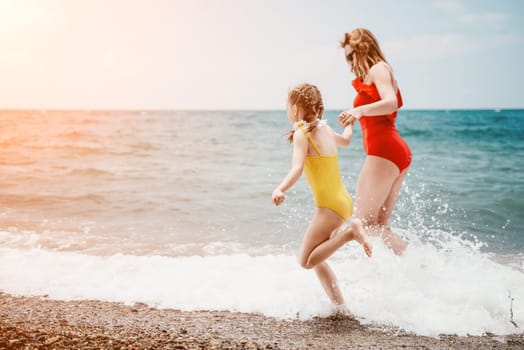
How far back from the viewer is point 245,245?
6.60 m

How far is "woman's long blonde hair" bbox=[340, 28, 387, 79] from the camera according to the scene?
398cm

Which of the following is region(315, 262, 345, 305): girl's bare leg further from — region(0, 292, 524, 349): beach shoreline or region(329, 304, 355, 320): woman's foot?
region(0, 292, 524, 349): beach shoreline

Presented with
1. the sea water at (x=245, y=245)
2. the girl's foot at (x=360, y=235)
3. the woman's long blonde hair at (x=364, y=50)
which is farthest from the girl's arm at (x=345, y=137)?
the sea water at (x=245, y=245)

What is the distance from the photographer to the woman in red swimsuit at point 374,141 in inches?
156

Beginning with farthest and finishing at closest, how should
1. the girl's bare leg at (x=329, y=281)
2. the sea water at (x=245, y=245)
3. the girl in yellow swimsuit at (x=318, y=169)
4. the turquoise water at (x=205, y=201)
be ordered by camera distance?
the turquoise water at (x=205, y=201)
the sea water at (x=245, y=245)
the girl's bare leg at (x=329, y=281)
the girl in yellow swimsuit at (x=318, y=169)

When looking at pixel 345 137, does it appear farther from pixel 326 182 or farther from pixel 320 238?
pixel 320 238

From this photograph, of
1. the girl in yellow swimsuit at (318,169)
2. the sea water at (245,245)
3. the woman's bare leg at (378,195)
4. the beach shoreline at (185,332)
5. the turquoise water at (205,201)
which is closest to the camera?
the beach shoreline at (185,332)

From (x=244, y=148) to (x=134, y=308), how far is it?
55.5ft

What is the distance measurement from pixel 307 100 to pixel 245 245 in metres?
3.38

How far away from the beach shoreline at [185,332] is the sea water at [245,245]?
18 centimetres

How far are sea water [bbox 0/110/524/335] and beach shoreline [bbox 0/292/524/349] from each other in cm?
18

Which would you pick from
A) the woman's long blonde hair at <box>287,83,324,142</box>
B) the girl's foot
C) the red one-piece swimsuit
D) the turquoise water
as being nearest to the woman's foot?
the girl's foot

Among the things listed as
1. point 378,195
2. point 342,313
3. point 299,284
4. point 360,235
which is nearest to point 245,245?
point 299,284

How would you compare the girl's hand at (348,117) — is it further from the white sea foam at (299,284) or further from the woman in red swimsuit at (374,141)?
the white sea foam at (299,284)
